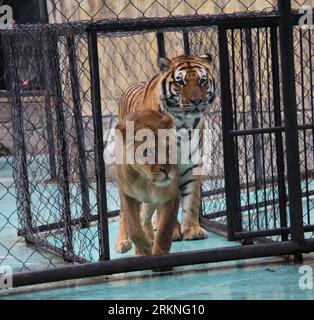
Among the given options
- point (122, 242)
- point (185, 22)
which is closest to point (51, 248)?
point (122, 242)

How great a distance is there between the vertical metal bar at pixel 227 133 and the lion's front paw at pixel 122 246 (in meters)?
0.83

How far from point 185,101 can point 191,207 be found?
0.76 m

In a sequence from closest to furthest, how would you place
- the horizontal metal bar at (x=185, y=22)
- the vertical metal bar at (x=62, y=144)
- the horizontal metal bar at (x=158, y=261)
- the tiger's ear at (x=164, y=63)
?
1. the horizontal metal bar at (x=158, y=261)
2. the horizontal metal bar at (x=185, y=22)
3. the vertical metal bar at (x=62, y=144)
4. the tiger's ear at (x=164, y=63)

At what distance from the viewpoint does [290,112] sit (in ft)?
14.6

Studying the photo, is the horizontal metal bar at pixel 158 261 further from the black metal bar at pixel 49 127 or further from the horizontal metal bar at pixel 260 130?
the black metal bar at pixel 49 127

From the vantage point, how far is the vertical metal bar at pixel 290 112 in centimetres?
443

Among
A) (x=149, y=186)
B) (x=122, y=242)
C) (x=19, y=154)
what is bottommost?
(x=122, y=242)

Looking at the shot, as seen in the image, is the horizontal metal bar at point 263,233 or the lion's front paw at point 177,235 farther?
the lion's front paw at point 177,235

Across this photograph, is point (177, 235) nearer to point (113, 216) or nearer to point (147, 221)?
point (147, 221)

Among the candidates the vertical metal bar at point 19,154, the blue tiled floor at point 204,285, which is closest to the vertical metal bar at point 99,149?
the blue tiled floor at point 204,285

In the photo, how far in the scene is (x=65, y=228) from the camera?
16.4 feet

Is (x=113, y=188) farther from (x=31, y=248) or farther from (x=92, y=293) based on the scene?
(x=92, y=293)

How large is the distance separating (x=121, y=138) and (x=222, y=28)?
81 centimetres

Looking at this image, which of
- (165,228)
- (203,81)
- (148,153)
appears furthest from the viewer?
(203,81)
